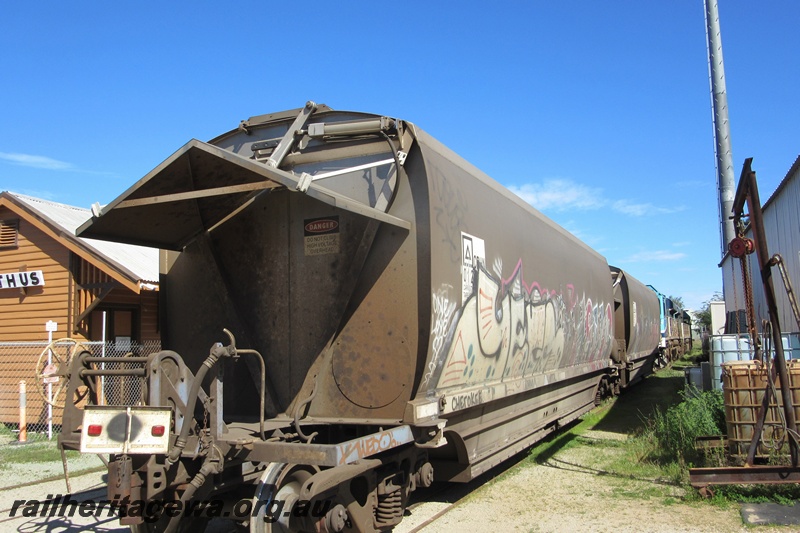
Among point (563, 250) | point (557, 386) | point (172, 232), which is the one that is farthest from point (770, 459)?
point (172, 232)

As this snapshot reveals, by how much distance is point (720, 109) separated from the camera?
2106cm

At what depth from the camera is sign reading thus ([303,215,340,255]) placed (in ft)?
18.8

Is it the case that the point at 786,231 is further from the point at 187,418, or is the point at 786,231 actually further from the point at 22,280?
the point at 22,280

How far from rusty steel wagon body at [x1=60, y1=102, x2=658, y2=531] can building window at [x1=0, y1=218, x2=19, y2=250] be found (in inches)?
416

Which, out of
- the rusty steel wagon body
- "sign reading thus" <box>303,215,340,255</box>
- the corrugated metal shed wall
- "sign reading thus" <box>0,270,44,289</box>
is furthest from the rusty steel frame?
"sign reading thus" <box>0,270,44,289</box>

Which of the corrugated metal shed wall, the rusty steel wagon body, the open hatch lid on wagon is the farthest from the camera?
the corrugated metal shed wall

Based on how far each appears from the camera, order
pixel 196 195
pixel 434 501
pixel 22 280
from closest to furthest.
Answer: pixel 196 195 → pixel 434 501 → pixel 22 280

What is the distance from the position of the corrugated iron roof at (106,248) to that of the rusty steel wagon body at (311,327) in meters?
6.83

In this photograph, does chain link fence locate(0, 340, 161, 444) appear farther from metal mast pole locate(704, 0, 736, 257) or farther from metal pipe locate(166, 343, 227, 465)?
metal mast pole locate(704, 0, 736, 257)

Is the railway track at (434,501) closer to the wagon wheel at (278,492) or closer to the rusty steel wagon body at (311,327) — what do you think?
the rusty steel wagon body at (311,327)

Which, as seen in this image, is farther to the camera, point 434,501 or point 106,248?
point 106,248

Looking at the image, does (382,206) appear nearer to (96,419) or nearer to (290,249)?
(290,249)

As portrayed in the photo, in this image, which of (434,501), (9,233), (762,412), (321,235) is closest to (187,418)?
(321,235)

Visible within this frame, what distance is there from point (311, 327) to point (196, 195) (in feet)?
5.20
